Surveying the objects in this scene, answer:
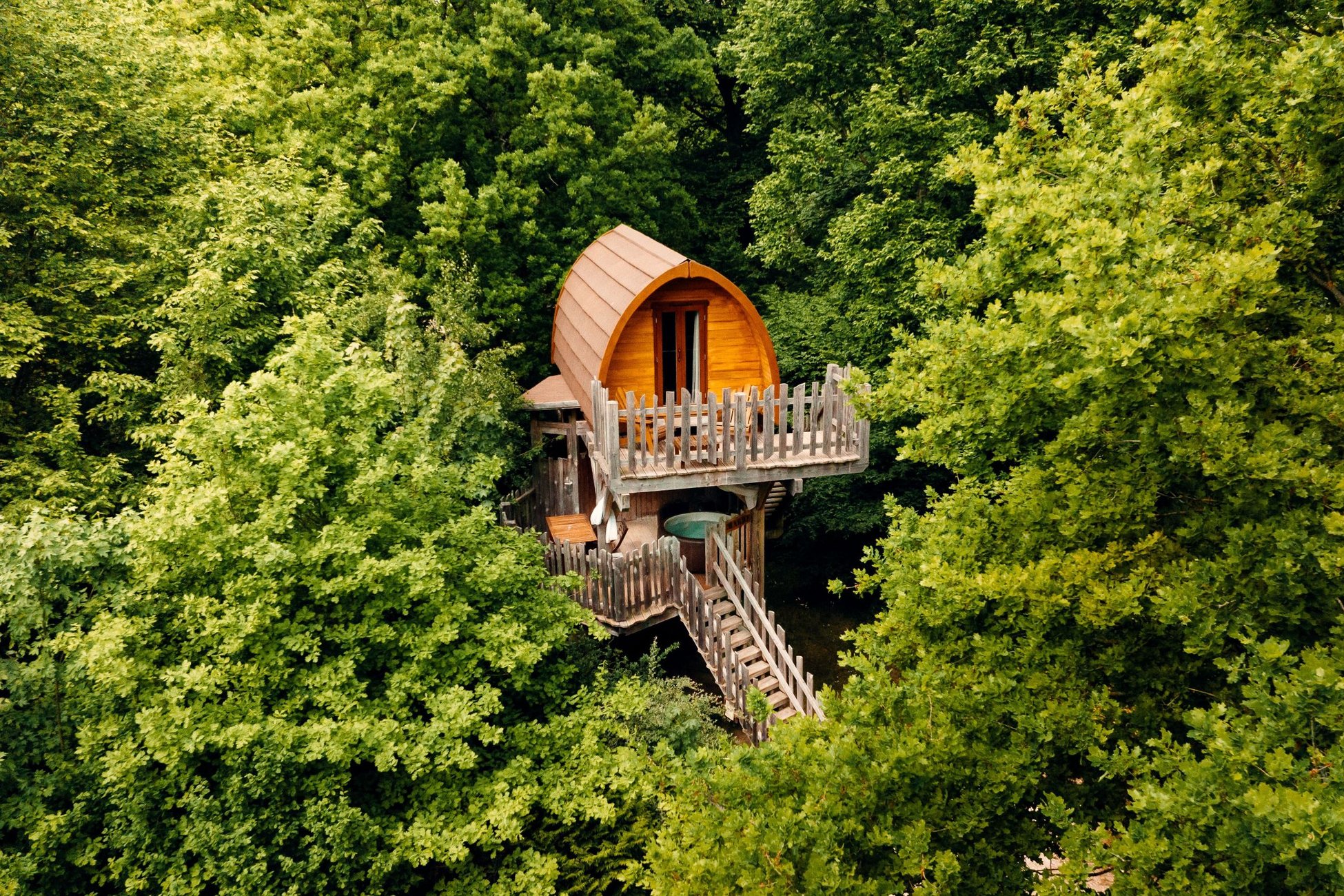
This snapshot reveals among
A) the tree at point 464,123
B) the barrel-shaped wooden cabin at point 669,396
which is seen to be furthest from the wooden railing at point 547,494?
the tree at point 464,123

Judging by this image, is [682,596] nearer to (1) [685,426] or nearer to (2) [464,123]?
(1) [685,426]

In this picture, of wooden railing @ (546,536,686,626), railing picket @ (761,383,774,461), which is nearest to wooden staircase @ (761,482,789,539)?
wooden railing @ (546,536,686,626)

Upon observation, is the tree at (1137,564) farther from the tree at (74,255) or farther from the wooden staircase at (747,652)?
the tree at (74,255)

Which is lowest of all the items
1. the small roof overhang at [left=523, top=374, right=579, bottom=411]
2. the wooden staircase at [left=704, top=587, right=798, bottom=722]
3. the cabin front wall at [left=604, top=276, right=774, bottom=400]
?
the wooden staircase at [left=704, top=587, right=798, bottom=722]

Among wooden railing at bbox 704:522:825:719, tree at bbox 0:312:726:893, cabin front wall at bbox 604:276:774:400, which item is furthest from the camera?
cabin front wall at bbox 604:276:774:400

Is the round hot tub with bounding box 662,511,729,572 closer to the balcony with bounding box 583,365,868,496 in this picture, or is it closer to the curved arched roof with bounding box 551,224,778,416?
the balcony with bounding box 583,365,868,496

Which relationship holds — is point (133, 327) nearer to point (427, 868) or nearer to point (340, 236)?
point (340, 236)

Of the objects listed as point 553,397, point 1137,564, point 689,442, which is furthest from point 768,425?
point 1137,564

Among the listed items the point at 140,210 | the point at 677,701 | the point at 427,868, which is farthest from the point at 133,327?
the point at 677,701
